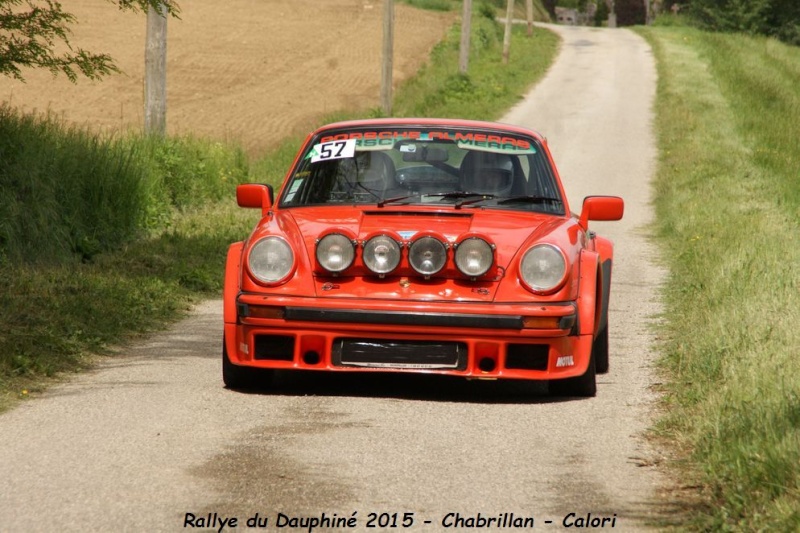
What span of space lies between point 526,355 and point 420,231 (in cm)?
80

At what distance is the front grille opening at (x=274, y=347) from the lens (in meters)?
6.64

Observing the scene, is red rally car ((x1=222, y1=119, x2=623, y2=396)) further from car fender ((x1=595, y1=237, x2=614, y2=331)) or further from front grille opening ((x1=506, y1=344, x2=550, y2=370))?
car fender ((x1=595, y1=237, x2=614, y2=331))

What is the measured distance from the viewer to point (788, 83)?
41844 millimetres

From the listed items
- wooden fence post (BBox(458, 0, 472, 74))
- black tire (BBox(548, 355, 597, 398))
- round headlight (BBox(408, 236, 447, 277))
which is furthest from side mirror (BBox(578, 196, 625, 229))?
wooden fence post (BBox(458, 0, 472, 74))

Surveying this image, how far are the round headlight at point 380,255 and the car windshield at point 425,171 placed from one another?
0.72m

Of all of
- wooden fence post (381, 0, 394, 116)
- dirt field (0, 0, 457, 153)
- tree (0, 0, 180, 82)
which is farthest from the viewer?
dirt field (0, 0, 457, 153)

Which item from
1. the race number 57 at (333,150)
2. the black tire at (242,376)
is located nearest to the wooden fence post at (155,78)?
the race number 57 at (333,150)

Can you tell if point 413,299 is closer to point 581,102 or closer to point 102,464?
point 102,464

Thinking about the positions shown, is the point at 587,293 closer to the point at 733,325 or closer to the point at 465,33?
the point at 733,325

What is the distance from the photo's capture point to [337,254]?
261 inches

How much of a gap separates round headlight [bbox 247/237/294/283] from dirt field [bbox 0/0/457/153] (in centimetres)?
1436

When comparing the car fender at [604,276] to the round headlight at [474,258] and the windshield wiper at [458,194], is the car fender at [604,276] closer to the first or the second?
the windshield wiper at [458,194]

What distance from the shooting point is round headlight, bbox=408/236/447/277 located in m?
6.57

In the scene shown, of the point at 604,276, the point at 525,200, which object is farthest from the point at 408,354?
the point at 604,276
